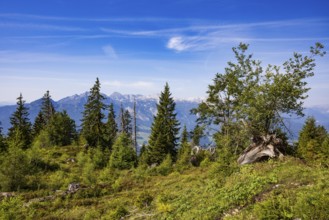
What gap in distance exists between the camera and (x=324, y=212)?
23.5 feet

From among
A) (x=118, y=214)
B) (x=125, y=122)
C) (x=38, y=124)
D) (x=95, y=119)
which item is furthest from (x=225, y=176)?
(x=38, y=124)

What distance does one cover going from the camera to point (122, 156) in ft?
135

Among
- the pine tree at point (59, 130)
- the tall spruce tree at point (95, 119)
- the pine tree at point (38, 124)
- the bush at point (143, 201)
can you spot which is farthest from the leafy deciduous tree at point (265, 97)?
the pine tree at point (38, 124)

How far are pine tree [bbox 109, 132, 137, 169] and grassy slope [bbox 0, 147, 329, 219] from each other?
14.0 meters

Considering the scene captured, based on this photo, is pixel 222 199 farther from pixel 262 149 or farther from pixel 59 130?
pixel 59 130

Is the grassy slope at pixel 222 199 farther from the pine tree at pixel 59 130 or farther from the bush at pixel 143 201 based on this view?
the pine tree at pixel 59 130

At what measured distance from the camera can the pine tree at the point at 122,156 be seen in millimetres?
40656

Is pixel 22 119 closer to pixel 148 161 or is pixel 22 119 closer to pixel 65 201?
pixel 148 161

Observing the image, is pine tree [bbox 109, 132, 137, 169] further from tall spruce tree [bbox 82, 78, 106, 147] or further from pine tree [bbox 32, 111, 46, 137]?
pine tree [bbox 32, 111, 46, 137]

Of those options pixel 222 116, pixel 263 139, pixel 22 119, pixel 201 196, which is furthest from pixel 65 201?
pixel 22 119

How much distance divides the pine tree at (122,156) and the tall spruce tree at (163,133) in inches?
172

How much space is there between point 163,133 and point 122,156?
9.49 metres

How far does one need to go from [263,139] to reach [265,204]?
12.5m

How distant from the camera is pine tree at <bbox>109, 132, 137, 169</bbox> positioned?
4066 centimetres
